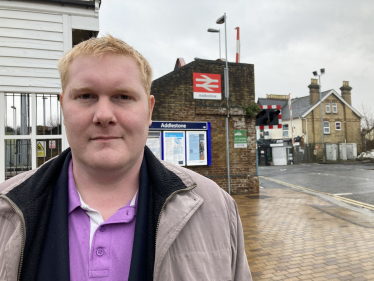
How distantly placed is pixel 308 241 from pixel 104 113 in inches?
205

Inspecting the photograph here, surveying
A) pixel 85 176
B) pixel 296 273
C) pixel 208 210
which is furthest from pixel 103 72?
pixel 296 273

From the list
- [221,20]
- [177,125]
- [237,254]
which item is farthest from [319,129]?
[237,254]

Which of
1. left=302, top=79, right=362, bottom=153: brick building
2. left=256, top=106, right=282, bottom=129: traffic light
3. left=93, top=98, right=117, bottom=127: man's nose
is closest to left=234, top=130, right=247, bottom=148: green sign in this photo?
left=256, top=106, right=282, bottom=129: traffic light

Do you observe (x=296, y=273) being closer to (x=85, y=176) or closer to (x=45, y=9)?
(x=85, y=176)

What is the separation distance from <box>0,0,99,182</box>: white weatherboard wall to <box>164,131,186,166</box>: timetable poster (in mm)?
4920

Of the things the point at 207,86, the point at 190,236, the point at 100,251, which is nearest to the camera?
the point at 100,251

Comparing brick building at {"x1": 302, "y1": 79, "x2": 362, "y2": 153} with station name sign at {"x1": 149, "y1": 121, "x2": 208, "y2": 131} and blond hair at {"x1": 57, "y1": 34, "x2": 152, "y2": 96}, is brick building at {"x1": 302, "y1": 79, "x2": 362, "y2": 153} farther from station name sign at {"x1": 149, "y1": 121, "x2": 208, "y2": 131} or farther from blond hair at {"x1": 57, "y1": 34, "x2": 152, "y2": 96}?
blond hair at {"x1": 57, "y1": 34, "x2": 152, "y2": 96}

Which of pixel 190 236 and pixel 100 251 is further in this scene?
pixel 190 236

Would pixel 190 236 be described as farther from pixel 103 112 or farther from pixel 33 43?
pixel 33 43

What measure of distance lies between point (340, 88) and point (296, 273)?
39387 mm

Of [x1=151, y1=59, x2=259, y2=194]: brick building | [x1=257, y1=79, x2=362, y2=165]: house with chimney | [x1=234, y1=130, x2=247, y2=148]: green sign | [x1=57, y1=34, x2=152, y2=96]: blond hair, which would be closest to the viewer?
[x1=57, y1=34, x2=152, y2=96]: blond hair

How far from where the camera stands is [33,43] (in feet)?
17.0

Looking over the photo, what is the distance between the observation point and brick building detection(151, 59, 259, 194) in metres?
10.1

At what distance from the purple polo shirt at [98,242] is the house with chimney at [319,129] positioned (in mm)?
32293
